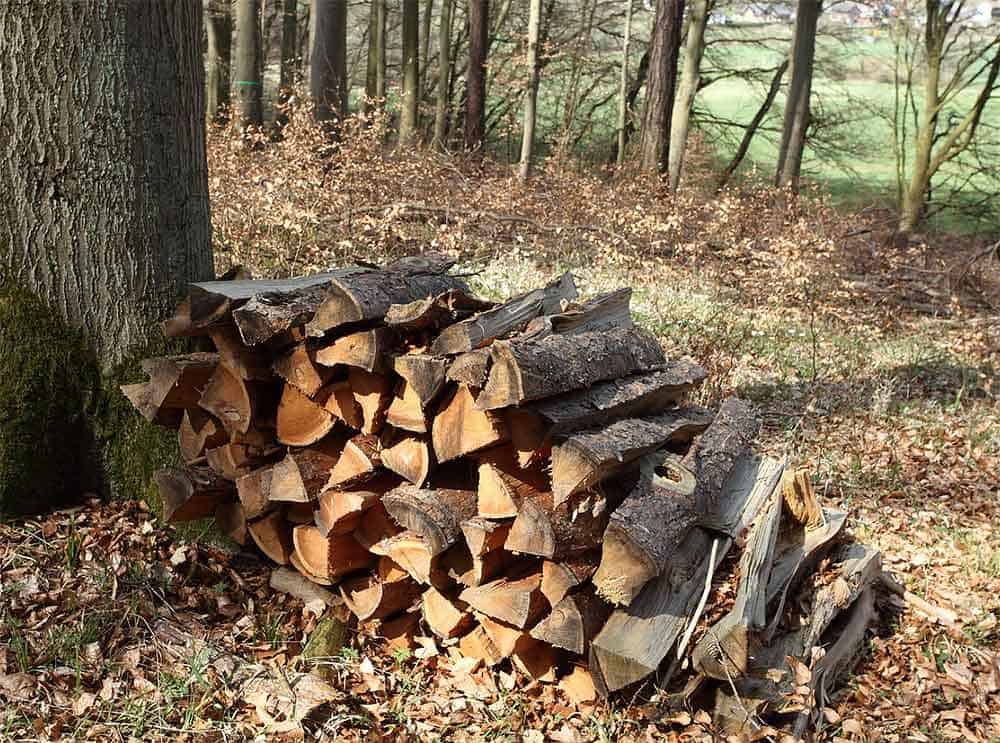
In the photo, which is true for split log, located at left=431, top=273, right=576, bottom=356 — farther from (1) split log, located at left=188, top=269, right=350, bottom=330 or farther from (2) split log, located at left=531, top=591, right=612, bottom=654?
(2) split log, located at left=531, top=591, right=612, bottom=654

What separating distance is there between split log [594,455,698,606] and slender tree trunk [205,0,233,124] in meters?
12.1

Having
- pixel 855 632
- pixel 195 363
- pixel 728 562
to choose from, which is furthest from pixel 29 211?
pixel 855 632

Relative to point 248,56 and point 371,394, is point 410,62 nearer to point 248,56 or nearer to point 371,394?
point 248,56

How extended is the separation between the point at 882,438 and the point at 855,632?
264 cm

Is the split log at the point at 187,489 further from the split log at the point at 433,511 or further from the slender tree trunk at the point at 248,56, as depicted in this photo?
the slender tree trunk at the point at 248,56

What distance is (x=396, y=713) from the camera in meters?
3.07

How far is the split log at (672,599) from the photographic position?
285 centimetres

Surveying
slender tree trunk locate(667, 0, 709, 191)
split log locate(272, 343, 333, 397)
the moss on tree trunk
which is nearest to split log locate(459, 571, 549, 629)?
split log locate(272, 343, 333, 397)

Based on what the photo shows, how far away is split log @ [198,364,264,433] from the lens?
3.48m

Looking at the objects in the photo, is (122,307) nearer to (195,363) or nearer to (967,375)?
(195,363)

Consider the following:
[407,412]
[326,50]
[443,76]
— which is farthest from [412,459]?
[443,76]

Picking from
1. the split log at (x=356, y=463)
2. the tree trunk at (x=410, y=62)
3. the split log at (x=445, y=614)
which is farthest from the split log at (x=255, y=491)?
the tree trunk at (x=410, y=62)

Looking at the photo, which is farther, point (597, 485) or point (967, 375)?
point (967, 375)

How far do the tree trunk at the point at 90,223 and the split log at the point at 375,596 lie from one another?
1072 mm
